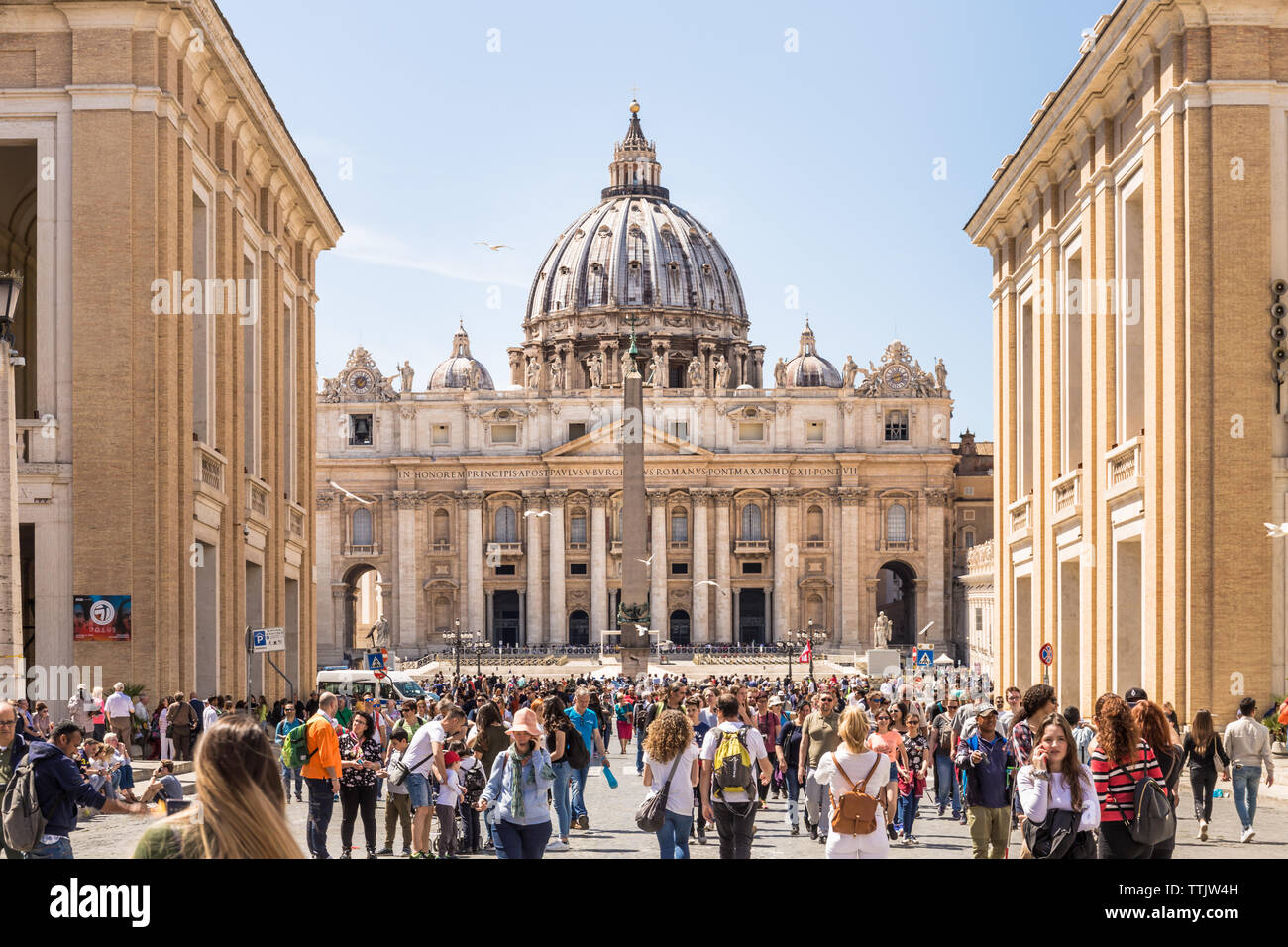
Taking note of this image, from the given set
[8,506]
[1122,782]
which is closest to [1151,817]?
[1122,782]

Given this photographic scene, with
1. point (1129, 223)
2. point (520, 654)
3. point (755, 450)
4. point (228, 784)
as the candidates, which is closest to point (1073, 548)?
point (1129, 223)

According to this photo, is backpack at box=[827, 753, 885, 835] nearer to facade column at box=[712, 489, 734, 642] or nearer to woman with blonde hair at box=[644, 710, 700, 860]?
woman with blonde hair at box=[644, 710, 700, 860]

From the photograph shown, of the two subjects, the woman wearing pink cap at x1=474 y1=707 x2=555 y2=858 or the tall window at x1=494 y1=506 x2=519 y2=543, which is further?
the tall window at x1=494 y1=506 x2=519 y2=543

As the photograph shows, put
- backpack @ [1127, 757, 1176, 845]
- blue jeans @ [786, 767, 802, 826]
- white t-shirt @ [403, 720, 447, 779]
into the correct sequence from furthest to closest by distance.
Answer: blue jeans @ [786, 767, 802, 826] → white t-shirt @ [403, 720, 447, 779] → backpack @ [1127, 757, 1176, 845]

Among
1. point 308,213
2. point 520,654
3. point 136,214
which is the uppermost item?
point 308,213

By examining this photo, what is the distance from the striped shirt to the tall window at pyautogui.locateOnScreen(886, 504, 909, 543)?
98444 mm

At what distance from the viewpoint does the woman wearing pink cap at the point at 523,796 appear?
12.9 metres

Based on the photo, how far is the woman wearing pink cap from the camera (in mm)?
12852

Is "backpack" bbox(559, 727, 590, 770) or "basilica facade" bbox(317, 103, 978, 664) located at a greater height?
"basilica facade" bbox(317, 103, 978, 664)

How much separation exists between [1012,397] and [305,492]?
16.9 m

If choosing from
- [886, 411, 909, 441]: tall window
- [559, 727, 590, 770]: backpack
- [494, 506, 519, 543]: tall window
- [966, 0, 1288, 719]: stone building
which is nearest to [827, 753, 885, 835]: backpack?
[559, 727, 590, 770]: backpack

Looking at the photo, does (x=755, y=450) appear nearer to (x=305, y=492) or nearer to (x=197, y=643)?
(x=305, y=492)
